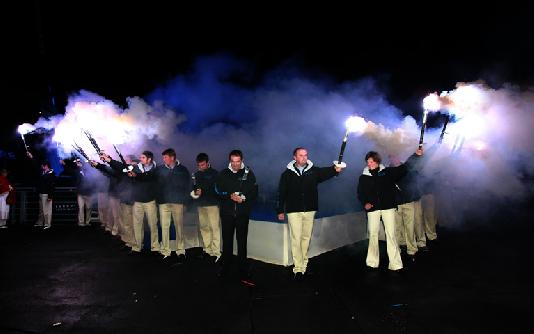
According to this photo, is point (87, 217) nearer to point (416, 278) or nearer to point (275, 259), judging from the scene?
point (275, 259)

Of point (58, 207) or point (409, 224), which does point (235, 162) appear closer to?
point (409, 224)

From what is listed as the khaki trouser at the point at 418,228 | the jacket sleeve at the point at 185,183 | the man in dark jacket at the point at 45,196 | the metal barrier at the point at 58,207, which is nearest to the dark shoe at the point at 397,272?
the khaki trouser at the point at 418,228

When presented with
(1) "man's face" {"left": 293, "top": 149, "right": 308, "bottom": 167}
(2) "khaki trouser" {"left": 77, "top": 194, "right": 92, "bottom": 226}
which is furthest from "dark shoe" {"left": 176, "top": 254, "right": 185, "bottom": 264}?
(2) "khaki trouser" {"left": 77, "top": 194, "right": 92, "bottom": 226}

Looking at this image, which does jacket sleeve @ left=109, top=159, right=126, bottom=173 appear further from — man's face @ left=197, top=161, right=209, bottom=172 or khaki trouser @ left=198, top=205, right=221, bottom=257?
khaki trouser @ left=198, top=205, right=221, bottom=257

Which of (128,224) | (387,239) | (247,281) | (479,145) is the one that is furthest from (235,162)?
(479,145)

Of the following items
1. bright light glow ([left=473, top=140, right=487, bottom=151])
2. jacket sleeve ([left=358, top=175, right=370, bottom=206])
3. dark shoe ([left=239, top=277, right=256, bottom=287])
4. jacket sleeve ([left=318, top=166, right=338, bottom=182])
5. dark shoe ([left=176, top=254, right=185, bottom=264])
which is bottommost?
dark shoe ([left=239, top=277, right=256, bottom=287])

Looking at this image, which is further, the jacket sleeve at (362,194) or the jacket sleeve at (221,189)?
the jacket sleeve at (362,194)

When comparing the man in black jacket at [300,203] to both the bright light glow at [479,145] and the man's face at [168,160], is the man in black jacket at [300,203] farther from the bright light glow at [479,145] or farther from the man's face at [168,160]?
the bright light glow at [479,145]

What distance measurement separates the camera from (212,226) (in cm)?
658

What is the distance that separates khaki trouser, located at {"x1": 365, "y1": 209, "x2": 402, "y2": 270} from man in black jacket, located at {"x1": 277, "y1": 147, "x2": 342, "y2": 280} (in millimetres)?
1085

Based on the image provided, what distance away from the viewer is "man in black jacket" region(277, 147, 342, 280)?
5379 millimetres

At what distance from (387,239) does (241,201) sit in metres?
→ 2.54

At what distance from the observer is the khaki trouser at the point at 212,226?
6.57m

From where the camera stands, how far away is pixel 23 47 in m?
15.2
